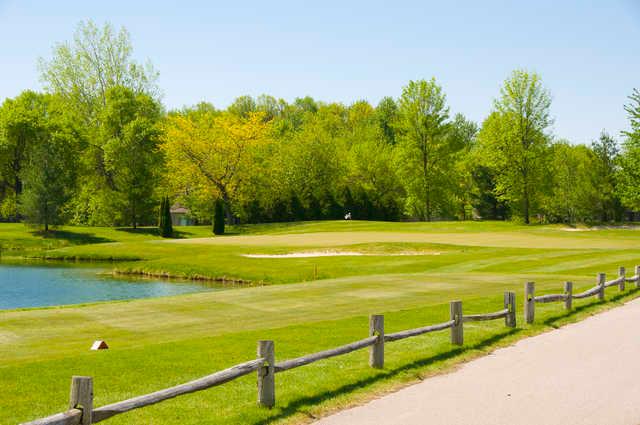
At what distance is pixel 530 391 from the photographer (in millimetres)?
11266

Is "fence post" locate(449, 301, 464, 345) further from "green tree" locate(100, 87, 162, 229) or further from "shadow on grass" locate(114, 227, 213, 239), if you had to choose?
"green tree" locate(100, 87, 162, 229)

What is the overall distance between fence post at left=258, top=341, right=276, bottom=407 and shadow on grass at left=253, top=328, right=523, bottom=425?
0.30m

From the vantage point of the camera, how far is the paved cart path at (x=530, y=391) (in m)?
9.75

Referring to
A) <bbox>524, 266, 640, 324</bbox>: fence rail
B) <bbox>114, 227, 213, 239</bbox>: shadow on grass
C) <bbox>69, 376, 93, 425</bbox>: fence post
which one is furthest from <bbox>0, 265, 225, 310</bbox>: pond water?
<bbox>114, 227, 213, 239</bbox>: shadow on grass

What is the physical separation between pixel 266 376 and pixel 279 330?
672 centimetres

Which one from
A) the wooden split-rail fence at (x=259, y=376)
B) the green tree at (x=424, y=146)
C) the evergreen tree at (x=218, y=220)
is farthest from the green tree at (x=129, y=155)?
the wooden split-rail fence at (x=259, y=376)

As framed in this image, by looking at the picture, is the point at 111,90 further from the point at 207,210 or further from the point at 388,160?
the point at 388,160

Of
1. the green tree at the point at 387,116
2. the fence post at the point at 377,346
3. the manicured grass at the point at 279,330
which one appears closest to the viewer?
the manicured grass at the point at 279,330

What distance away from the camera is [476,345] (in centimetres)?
1565

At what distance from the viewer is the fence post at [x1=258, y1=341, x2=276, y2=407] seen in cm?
1020

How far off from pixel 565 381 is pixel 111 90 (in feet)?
242

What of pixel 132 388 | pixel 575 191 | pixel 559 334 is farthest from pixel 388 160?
pixel 132 388

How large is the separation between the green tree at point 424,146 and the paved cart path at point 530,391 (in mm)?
68720

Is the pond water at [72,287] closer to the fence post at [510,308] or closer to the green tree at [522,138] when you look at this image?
the fence post at [510,308]
